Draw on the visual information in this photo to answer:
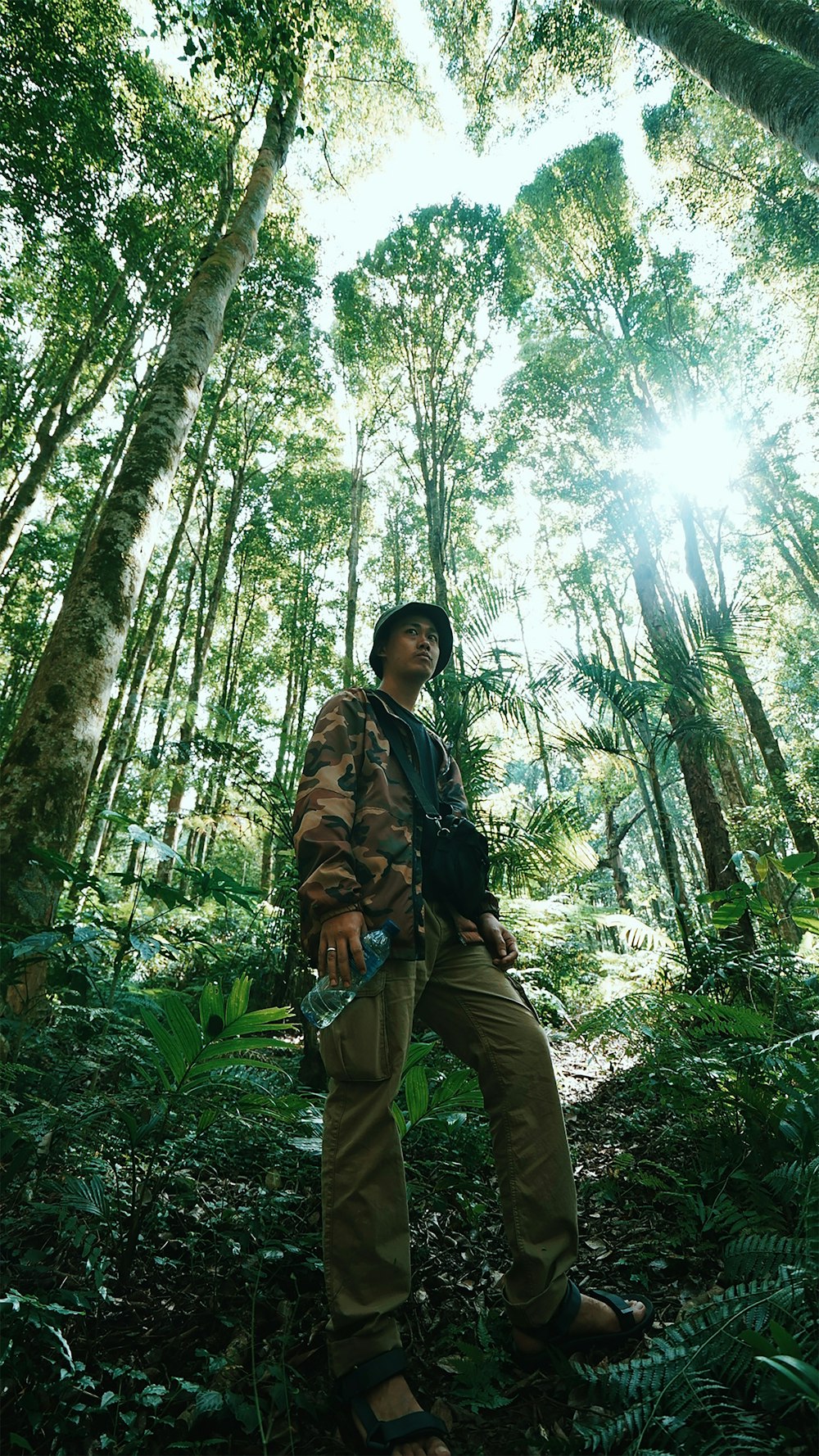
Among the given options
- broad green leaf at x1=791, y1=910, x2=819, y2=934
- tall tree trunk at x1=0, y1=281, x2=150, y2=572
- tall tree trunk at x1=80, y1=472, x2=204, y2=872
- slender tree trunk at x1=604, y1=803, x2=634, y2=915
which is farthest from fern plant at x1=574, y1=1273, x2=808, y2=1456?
slender tree trunk at x1=604, y1=803, x2=634, y2=915

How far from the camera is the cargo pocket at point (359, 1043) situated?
1.67 meters

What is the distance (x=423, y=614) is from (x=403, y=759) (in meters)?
0.74

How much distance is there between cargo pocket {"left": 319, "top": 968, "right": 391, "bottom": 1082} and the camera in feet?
5.48

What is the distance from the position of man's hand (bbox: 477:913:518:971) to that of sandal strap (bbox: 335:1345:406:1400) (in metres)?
1.03

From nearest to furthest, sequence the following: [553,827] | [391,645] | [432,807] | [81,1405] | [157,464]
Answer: [81,1405] < [432,807] < [391,645] < [157,464] < [553,827]

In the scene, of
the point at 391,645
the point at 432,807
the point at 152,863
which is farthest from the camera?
the point at 152,863

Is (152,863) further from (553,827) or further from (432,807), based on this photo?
(432,807)

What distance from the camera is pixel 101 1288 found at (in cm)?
162

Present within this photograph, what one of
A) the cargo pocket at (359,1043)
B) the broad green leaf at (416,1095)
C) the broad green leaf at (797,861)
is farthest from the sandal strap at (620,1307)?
the broad green leaf at (797,861)

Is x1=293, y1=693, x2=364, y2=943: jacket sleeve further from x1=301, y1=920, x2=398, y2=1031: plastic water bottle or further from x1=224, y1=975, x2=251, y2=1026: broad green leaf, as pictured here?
x1=224, y1=975, x2=251, y2=1026: broad green leaf

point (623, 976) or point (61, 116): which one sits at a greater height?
point (61, 116)

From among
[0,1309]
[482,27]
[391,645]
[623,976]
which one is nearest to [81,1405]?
[0,1309]

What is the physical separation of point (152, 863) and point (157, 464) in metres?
19.3

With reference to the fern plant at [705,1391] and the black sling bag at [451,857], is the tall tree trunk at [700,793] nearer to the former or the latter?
the black sling bag at [451,857]
